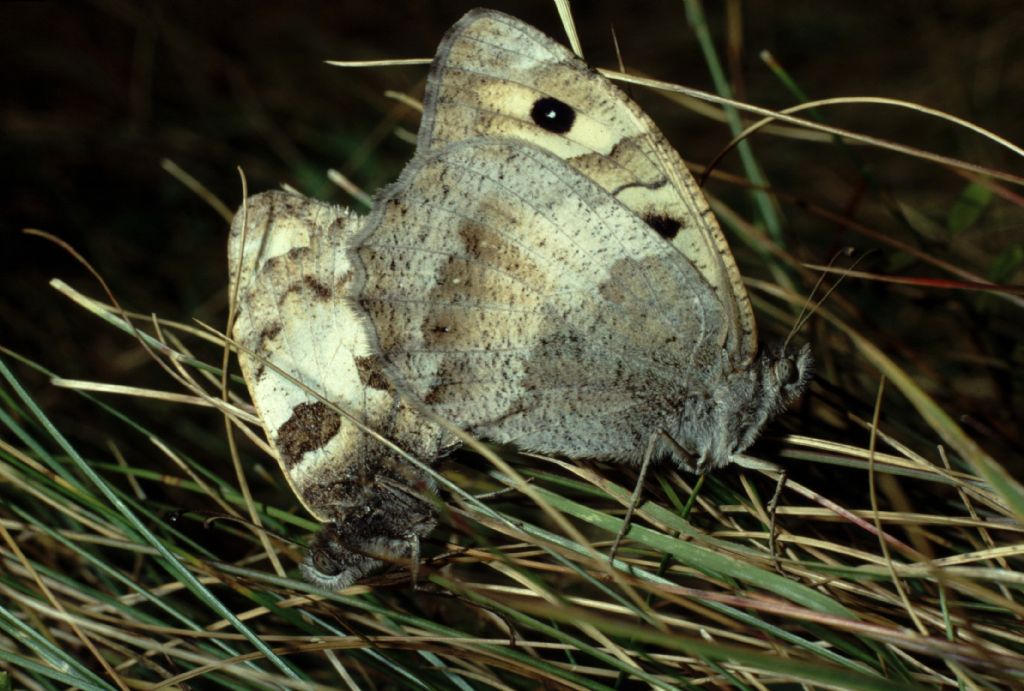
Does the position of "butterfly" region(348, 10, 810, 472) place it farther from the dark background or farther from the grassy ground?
the dark background

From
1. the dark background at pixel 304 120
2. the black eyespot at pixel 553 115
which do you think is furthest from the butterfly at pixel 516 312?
the dark background at pixel 304 120

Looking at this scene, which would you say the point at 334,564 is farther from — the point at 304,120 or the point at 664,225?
the point at 304,120

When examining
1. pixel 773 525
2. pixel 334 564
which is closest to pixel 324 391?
pixel 334 564

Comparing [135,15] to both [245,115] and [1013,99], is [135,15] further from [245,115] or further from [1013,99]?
[1013,99]

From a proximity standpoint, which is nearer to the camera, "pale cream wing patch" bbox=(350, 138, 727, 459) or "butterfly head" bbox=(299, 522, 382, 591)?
"butterfly head" bbox=(299, 522, 382, 591)

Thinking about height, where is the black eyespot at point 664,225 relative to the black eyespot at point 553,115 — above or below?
below

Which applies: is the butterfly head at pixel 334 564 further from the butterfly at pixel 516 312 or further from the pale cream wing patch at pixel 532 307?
the pale cream wing patch at pixel 532 307

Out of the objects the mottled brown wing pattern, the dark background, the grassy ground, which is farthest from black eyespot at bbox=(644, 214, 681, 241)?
the dark background
